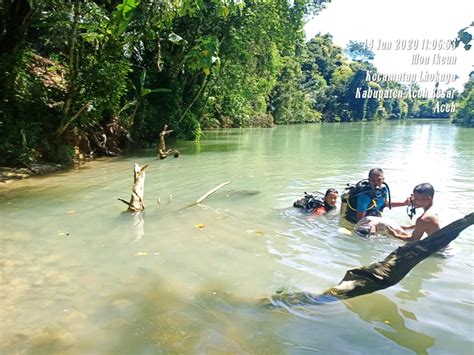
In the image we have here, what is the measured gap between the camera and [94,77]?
12.5m

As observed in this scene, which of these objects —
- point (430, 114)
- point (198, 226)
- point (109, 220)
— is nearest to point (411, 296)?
point (198, 226)

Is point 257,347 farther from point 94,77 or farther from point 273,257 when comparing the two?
point 94,77

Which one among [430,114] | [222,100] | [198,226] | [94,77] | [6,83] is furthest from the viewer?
[430,114]

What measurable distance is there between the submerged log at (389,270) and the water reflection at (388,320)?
0.21 meters

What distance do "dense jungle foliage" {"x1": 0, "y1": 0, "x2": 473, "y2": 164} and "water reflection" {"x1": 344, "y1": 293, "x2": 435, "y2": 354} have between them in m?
3.21

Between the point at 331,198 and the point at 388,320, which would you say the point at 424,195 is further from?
the point at 331,198

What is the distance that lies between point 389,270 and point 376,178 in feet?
9.76

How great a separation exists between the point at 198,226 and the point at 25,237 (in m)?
2.60

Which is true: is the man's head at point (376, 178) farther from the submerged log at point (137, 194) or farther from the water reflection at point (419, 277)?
the submerged log at point (137, 194)

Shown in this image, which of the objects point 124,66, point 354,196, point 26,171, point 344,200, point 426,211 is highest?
point 124,66

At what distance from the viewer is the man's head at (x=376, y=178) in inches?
260

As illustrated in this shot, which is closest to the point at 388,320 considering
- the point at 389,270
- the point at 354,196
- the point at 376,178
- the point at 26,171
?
the point at 389,270

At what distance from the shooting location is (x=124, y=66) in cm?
1307

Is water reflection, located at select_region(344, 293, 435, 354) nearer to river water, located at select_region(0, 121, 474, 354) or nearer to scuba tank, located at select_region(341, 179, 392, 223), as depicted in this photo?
river water, located at select_region(0, 121, 474, 354)
